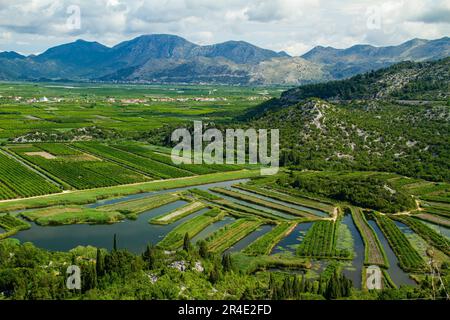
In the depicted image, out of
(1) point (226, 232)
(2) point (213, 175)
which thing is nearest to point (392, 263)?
(1) point (226, 232)

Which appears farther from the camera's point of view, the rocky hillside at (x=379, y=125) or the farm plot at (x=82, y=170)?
the rocky hillside at (x=379, y=125)

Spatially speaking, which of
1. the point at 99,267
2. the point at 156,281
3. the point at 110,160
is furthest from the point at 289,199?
the point at 110,160

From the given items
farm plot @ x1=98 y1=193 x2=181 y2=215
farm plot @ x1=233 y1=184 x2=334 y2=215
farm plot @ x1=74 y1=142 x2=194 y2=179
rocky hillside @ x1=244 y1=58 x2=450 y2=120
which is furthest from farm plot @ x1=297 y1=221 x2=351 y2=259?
rocky hillside @ x1=244 y1=58 x2=450 y2=120

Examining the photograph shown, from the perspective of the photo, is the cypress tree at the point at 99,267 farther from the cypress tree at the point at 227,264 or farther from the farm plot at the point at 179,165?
the farm plot at the point at 179,165

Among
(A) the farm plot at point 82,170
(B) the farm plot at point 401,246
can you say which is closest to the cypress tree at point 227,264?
(B) the farm plot at point 401,246

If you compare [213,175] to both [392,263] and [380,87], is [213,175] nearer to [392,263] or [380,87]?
[392,263]

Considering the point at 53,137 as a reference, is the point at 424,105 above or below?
above
